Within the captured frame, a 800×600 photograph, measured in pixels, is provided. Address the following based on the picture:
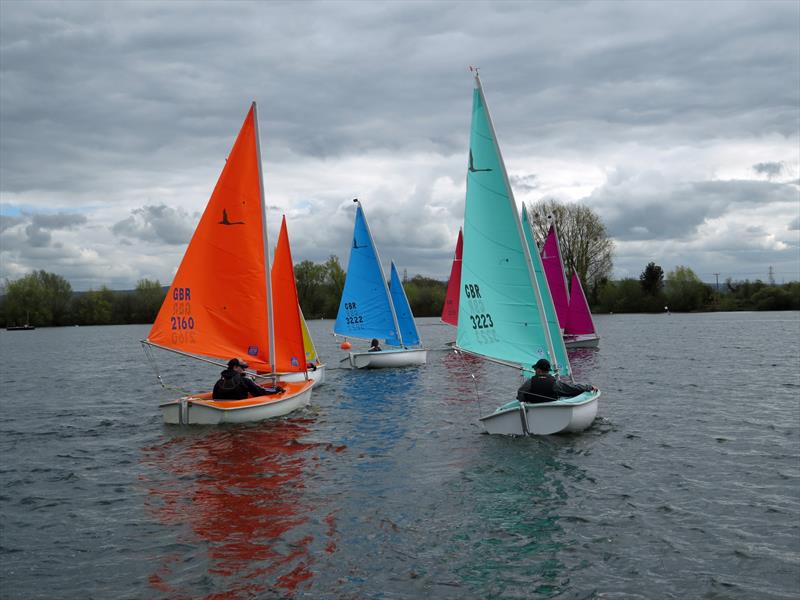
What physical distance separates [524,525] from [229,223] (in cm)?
1097

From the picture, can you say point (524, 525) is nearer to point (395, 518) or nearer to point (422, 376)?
point (395, 518)

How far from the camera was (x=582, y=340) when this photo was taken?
1612 inches

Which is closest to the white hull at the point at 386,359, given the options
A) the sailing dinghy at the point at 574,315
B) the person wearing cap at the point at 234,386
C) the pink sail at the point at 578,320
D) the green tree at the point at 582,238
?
the sailing dinghy at the point at 574,315

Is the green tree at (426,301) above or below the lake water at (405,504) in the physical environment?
above

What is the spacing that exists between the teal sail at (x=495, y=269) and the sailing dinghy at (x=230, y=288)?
518 centimetres

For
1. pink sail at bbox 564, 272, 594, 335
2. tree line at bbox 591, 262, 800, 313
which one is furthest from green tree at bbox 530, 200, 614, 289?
pink sail at bbox 564, 272, 594, 335

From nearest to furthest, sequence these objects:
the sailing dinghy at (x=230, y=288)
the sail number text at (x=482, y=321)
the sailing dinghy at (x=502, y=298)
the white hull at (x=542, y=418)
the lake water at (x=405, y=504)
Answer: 1. the lake water at (x=405, y=504)
2. the white hull at (x=542, y=418)
3. the sailing dinghy at (x=502, y=298)
4. the sail number text at (x=482, y=321)
5. the sailing dinghy at (x=230, y=288)

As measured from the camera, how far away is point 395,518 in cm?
1071

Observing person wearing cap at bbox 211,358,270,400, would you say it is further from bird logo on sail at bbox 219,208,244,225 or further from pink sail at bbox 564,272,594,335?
pink sail at bbox 564,272,594,335

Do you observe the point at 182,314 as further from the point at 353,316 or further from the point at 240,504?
the point at 353,316

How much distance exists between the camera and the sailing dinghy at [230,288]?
17812 millimetres

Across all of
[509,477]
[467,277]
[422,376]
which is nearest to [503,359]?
[467,277]

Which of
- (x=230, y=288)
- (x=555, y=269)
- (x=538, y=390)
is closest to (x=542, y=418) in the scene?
(x=538, y=390)

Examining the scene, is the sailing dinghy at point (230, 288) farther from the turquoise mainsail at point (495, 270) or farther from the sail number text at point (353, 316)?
the sail number text at point (353, 316)
